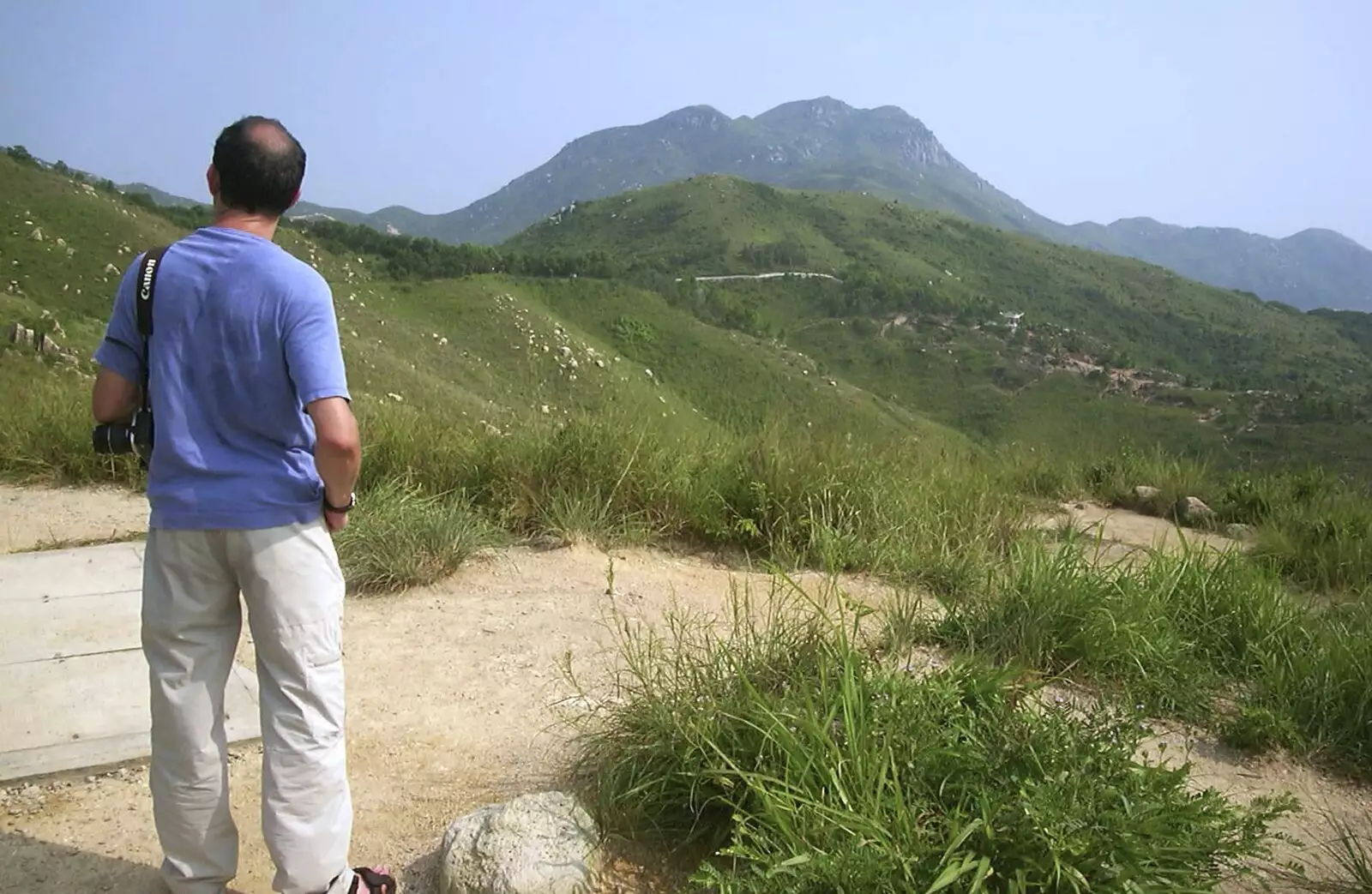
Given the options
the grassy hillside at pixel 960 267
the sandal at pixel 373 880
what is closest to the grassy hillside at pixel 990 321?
the grassy hillside at pixel 960 267

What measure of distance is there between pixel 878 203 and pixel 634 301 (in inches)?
2399

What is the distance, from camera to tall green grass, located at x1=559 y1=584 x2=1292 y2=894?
6.28 feet

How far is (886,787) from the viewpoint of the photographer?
2.20 m

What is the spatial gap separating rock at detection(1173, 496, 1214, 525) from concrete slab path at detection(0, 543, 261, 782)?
723cm

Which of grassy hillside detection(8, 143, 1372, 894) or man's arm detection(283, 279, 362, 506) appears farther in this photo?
grassy hillside detection(8, 143, 1372, 894)

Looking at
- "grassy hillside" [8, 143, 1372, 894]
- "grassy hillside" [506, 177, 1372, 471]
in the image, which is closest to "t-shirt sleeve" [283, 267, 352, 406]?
"grassy hillside" [8, 143, 1372, 894]

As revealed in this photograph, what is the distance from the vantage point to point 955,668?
2.62 m

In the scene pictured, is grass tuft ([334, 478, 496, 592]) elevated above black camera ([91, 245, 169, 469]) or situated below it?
below

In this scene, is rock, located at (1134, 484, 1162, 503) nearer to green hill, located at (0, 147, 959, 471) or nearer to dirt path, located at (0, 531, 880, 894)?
green hill, located at (0, 147, 959, 471)

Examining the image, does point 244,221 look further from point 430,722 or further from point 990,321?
point 990,321

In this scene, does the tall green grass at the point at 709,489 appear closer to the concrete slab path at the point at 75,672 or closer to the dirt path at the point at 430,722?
the dirt path at the point at 430,722

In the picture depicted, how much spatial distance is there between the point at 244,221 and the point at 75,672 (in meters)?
2.18

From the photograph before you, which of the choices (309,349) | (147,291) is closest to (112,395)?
(147,291)

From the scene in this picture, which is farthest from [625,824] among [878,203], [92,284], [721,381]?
[878,203]
